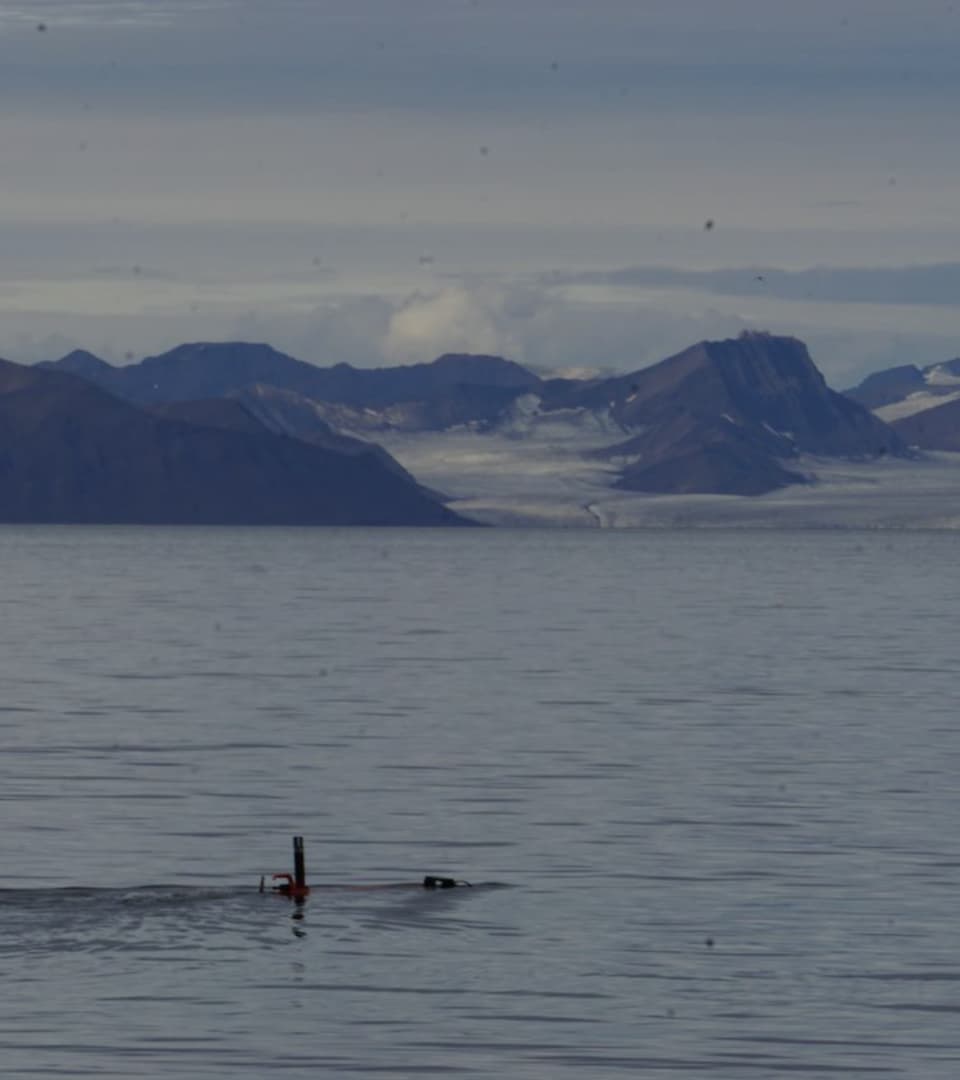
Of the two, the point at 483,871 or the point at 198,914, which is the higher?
the point at 198,914

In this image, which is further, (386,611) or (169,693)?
(386,611)

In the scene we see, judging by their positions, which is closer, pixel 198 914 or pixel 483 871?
pixel 198 914

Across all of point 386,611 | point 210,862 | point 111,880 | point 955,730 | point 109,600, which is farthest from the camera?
point 109,600

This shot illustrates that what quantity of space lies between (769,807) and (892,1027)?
66.8 ft

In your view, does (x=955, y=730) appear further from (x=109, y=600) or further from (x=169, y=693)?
(x=109, y=600)

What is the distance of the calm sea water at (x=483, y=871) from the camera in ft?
92.6

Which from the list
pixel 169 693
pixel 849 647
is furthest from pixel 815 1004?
pixel 849 647

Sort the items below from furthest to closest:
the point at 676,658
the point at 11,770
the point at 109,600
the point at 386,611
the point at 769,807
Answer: the point at 109,600
the point at 386,611
the point at 676,658
the point at 11,770
the point at 769,807

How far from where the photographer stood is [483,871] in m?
40.7

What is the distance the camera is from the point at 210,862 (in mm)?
41438

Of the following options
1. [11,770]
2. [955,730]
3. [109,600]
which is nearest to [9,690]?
[11,770]

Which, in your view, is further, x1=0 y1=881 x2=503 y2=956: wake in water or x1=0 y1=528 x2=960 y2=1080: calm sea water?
x1=0 y1=881 x2=503 y2=956: wake in water

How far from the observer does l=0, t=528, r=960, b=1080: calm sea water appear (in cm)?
2822

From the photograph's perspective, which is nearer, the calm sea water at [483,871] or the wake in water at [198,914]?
the calm sea water at [483,871]
